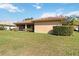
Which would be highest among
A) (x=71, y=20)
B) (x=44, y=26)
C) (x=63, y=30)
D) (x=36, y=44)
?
(x=71, y=20)

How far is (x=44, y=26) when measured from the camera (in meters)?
7.07

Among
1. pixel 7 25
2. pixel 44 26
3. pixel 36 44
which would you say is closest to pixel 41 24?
pixel 44 26

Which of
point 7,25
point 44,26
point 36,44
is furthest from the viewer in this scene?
point 44,26

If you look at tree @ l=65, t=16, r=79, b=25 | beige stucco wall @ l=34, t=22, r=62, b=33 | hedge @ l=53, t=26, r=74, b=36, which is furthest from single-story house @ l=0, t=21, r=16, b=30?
tree @ l=65, t=16, r=79, b=25

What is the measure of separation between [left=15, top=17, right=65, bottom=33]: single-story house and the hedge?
0.12 meters

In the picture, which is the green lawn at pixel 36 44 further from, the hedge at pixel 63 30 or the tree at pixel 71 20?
the tree at pixel 71 20

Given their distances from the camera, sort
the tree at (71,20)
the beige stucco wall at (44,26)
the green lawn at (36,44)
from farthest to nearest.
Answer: the beige stucco wall at (44,26)
the tree at (71,20)
the green lawn at (36,44)

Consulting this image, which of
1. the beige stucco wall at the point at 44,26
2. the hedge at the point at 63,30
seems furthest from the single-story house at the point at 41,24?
the hedge at the point at 63,30

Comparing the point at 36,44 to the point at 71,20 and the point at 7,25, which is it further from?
the point at 71,20

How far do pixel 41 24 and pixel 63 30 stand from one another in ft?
2.27

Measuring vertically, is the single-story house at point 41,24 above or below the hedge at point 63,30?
above

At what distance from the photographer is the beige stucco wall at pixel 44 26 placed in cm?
696

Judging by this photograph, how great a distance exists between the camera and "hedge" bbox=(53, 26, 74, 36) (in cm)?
692

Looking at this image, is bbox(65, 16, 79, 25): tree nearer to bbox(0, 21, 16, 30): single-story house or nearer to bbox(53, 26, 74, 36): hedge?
bbox(53, 26, 74, 36): hedge
